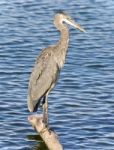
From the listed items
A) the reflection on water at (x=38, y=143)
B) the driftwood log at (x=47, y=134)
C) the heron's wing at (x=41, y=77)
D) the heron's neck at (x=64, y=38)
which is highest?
the heron's neck at (x=64, y=38)

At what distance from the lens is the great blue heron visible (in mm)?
12875

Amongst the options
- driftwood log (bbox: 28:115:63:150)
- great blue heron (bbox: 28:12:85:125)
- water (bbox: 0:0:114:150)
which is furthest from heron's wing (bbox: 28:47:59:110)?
water (bbox: 0:0:114:150)

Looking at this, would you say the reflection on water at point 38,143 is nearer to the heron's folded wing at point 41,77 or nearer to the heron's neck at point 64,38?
the heron's folded wing at point 41,77

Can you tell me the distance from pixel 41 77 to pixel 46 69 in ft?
0.59

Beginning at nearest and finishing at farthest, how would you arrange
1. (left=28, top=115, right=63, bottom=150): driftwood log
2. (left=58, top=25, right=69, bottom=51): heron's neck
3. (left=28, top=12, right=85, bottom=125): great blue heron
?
(left=28, top=115, right=63, bottom=150): driftwood log
(left=28, top=12, right=85, bottom=125): great blue heron
(left=58, top=25, right=69, bottom=51): heron's neck

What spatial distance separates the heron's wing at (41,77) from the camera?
12891 millimetres

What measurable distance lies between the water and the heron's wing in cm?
158

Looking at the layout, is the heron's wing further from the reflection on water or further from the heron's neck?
the reflection on water

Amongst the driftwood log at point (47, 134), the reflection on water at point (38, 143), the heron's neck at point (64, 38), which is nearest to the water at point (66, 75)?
the reflection on water at point (38, 143)

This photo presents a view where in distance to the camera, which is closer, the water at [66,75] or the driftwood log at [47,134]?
the driftwood log at [47,134]

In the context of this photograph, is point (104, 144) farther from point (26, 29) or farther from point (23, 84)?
point (26, 29)

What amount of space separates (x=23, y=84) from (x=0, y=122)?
94.5 inches

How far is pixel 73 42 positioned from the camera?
2158 centimetres

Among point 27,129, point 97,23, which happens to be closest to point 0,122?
point 27,129
